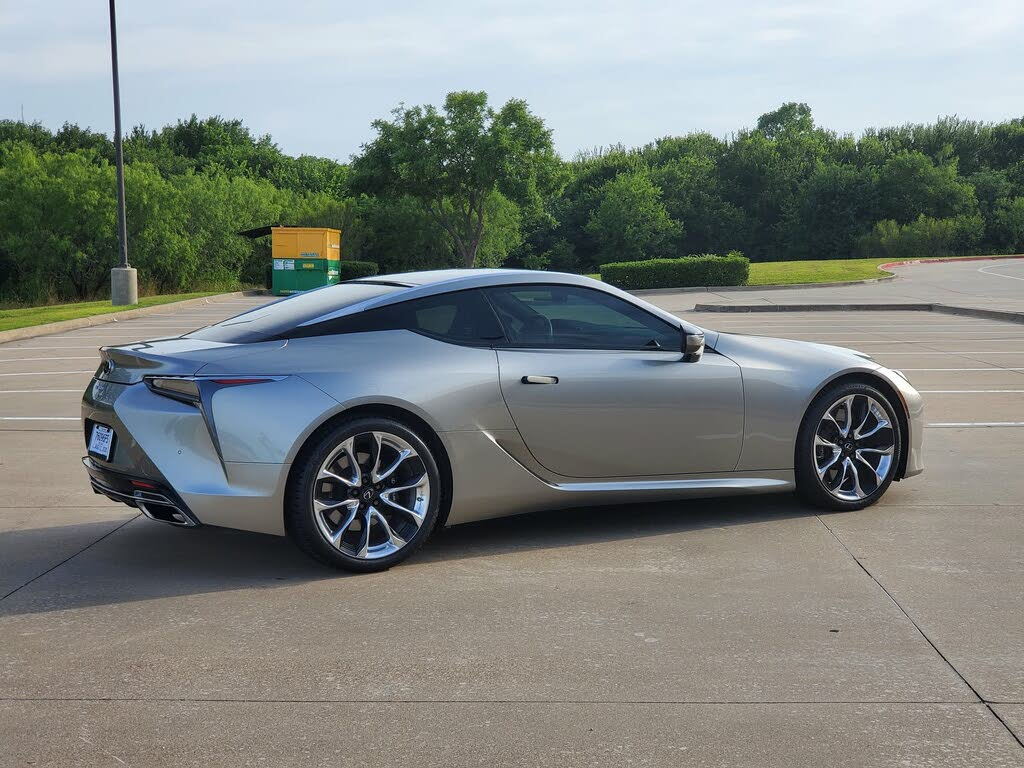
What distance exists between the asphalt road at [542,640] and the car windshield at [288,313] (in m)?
1.08

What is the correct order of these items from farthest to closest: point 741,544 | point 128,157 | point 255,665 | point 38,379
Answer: point 128,157 < point 38,379 < point 741,544 < point 255,665

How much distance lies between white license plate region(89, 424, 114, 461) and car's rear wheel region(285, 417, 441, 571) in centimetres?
91

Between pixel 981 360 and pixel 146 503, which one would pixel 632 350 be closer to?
pixel 146 503

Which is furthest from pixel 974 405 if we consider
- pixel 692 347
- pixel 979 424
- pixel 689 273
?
pixel 689 273

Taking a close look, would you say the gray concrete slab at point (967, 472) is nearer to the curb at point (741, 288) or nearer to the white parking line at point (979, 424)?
the white parking line at point (979, 424)

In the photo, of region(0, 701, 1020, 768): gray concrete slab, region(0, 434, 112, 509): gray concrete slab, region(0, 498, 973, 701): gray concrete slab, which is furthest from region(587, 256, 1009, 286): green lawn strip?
region(0, 701, 1020, 768): gray concrete slab

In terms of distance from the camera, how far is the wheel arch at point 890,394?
646 cm

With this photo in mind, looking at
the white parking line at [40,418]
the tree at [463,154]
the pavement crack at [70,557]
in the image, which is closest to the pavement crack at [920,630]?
the pavement crack at [70,557]

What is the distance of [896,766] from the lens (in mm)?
3203

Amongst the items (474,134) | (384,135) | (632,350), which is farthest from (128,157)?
(632,350)

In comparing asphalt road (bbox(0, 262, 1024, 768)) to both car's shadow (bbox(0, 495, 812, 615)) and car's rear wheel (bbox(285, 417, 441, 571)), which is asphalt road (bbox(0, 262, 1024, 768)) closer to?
car's shadow (bbox(0, 495, 812, 615))

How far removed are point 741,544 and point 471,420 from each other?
1508 millimetres

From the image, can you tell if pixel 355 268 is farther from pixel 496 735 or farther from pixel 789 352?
pixel 496 735

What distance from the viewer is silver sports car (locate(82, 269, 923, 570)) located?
5.14 m
